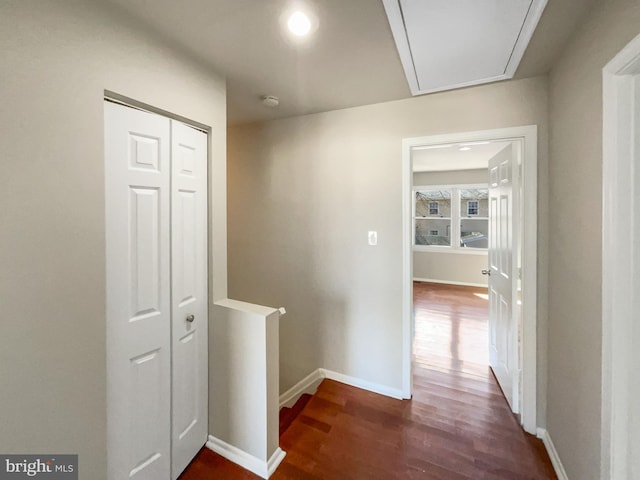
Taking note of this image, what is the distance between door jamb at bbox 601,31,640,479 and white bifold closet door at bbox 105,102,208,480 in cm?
196

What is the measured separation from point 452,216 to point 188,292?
5.83 meters

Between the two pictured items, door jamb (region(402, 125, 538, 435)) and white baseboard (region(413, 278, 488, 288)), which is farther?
white baseboard (region(413, 278, 488, 288))

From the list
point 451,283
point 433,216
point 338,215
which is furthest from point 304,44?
point 451,283

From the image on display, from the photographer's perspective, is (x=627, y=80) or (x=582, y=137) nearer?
(x=627, y=80)

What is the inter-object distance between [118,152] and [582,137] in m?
2.18

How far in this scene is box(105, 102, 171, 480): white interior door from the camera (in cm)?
123

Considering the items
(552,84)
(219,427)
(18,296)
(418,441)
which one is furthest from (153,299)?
(552,84)

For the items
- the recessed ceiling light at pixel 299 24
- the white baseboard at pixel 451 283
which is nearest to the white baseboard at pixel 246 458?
the recessed ceiling light at pixel 299 24

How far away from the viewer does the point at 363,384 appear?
2.36 meters

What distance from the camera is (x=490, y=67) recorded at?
5.45 feet

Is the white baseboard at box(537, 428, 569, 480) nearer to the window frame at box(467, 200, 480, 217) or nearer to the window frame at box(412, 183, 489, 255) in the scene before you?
the window frame at box(412, 183, 489, 255)

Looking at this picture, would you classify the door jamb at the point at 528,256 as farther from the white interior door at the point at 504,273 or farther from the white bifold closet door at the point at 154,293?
the white bifold closet door at the point at 154,293

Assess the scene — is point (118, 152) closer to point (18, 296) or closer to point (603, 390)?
point (18, 296)
